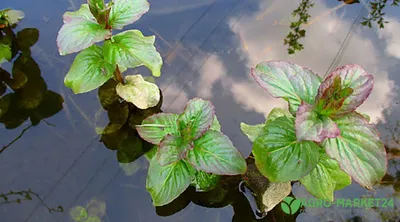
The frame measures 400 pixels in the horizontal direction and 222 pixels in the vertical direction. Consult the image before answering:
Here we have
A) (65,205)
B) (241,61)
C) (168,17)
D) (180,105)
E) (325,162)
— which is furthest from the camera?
(168,17)

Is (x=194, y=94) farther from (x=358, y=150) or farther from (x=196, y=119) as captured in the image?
(x=358, y=150)

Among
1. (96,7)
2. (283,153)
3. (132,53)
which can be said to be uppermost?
(96,7)

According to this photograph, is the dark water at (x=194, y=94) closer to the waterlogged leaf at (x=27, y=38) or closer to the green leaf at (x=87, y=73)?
the waterlogged leaf at (x=27, y=38)

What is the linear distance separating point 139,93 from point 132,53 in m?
0.33

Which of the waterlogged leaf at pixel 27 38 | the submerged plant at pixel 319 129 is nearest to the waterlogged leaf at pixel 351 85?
the submerged plant at pixel 319 129

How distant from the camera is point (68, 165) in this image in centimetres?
221

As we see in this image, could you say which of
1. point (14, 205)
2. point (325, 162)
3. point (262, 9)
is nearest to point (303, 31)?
point (262, 9)

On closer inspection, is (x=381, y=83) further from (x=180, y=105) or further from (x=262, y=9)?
(x=180, y=105)

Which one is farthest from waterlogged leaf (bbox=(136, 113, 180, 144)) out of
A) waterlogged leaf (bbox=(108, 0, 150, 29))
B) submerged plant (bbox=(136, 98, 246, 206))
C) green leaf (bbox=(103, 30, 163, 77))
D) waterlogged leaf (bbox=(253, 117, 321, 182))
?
waterlogged leaf (bbox=(108, 0, 150, 29))

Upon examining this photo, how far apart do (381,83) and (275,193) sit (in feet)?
3.67

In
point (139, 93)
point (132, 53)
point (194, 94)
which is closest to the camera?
point (132, 53)

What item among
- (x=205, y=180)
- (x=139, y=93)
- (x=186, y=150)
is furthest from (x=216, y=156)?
(x=139, y=93)

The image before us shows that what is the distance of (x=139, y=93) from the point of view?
7.12ft

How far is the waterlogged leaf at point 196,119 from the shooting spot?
164 cm
